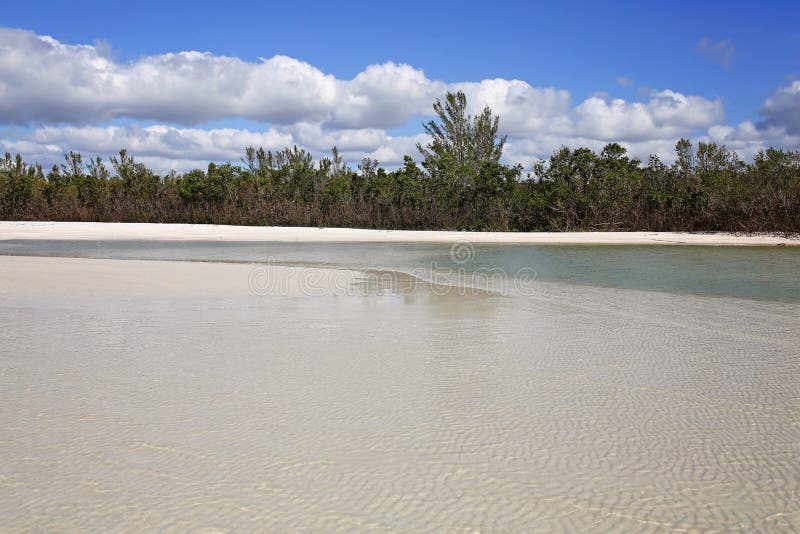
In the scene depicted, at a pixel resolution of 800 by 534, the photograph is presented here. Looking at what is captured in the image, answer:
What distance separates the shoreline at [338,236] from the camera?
16.1 metres

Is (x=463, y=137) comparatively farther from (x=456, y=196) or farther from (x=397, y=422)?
(x=397, y=422)

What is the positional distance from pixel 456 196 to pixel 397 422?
62.9ft

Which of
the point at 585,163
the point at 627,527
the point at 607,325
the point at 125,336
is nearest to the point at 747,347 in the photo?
the point at 607,325

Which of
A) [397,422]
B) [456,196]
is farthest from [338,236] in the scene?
[397,422]

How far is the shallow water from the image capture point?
2.05 meters

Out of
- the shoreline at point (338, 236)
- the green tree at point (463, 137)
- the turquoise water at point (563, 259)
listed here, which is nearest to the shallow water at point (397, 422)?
the turquoise water at point (563, 259)

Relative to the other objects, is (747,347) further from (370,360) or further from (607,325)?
(370,360)

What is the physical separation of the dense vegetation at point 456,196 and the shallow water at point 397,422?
1411 centimetres

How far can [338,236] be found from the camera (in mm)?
18062

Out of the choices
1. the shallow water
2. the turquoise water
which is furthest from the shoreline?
the shallow water

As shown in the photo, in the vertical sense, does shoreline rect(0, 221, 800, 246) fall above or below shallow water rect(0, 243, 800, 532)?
above

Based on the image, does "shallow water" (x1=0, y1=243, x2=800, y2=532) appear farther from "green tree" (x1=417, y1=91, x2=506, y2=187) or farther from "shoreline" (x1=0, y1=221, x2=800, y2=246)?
"green tree" (x1=417, y1=91, x2=506, y2=187)

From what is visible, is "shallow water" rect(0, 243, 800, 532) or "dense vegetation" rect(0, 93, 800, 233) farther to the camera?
"dense vegetation" rect(0, 93, 800, 233)

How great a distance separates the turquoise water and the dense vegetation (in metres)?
4.25
